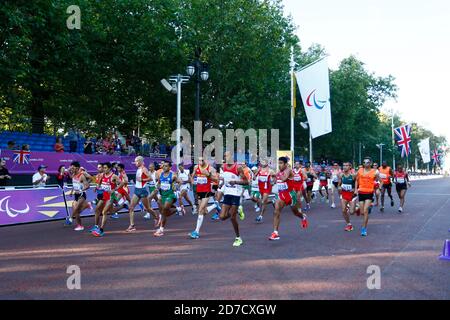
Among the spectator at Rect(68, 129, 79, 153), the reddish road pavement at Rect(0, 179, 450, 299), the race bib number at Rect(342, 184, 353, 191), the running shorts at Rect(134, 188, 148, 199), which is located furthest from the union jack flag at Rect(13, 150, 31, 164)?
the race bib number at Rect(342, 184, 353, 191)

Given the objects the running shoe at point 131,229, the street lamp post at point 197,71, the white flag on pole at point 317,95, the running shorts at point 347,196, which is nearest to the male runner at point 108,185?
the running shoe at point 131,229

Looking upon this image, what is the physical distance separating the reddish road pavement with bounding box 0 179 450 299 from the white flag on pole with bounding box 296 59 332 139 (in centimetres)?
1597

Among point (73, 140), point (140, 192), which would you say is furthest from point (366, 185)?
point (73, 140)

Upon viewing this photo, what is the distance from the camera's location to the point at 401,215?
52.6ft

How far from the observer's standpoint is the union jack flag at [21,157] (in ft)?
64.7

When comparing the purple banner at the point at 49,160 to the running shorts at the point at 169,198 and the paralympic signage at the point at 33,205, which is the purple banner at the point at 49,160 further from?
the running shorts at the point at 169,198

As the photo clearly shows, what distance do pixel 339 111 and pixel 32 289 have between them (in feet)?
156

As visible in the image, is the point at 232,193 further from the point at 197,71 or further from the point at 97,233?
the point at 197,71

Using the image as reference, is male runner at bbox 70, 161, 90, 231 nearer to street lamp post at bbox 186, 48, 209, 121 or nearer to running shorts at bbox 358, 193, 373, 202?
running shorts at bbox 358, 193, 373, 202

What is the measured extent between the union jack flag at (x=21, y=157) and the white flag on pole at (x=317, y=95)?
16.1m

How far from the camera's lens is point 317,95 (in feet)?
91.8

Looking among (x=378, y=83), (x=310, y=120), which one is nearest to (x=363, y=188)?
(x=310, y=120)

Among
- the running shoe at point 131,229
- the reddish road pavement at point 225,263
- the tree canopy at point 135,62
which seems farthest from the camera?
the tree canopy at point 135,62

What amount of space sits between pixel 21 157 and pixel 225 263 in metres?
15.3
